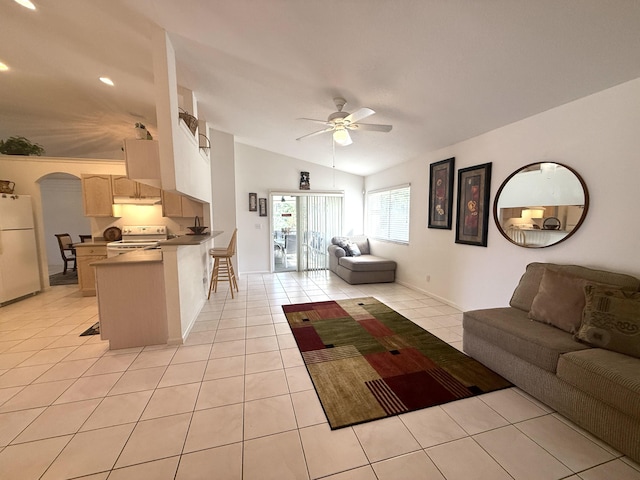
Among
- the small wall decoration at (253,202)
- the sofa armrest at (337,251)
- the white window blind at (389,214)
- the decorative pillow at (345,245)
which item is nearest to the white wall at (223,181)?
the small wall decoration at (253,202)

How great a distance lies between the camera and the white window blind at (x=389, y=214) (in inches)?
204

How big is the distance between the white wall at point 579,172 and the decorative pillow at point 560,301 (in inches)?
16.1

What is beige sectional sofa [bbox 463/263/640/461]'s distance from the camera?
4.95ft

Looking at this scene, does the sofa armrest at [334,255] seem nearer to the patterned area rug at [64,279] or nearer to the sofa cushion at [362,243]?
the sofa cushion at [362,243]

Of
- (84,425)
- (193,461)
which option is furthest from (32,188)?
(193,461)

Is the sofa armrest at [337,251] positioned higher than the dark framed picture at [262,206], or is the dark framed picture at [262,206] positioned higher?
the dark framed picture at [262,206]

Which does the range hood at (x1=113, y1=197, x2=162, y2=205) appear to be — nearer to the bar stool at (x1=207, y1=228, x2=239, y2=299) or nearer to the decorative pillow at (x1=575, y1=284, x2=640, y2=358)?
the bar stool at (x1=207, y1=228, x2=239, y2=299)

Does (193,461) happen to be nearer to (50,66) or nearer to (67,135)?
(50,66)

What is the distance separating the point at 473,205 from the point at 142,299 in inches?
162

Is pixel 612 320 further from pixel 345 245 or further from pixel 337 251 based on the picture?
pixel 345 245

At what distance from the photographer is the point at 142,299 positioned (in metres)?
2.77

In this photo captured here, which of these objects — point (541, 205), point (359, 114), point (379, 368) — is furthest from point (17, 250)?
point (541, 205)

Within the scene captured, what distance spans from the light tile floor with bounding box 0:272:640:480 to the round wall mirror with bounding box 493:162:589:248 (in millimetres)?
1595

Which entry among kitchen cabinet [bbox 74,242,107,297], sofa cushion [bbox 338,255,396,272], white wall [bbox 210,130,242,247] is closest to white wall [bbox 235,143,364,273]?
white wall [bbox 210,130,242,247]
